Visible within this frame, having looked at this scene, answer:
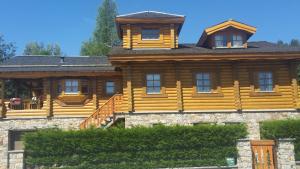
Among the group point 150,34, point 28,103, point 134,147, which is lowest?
point 134,147

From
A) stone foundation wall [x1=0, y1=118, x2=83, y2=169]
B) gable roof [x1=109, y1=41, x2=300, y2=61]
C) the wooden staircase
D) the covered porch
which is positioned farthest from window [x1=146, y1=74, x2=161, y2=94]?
the covered porch

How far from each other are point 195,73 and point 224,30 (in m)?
3.90

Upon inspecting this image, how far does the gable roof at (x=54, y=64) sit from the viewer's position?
78.6 ft

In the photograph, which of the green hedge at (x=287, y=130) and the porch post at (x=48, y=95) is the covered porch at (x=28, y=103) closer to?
the porch post at (x=48, y=95)

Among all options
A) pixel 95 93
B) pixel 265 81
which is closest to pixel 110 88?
pixel 95 93

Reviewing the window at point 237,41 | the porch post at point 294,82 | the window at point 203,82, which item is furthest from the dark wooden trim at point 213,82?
the porch post at point 294,82

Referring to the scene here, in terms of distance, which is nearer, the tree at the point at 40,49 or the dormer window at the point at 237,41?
the dormer window at the point at 237,41

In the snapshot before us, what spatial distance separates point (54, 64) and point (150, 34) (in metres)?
7.34

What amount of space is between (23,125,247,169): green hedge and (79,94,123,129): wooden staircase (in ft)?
16.1

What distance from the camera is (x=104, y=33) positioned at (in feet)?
180

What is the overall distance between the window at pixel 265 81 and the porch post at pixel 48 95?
533 inches

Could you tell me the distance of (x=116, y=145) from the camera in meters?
16.5

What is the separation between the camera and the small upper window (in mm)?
23828

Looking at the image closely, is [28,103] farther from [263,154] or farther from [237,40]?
[263,154]
